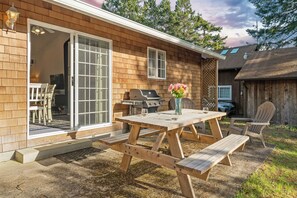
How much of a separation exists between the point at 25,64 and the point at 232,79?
12671 mm

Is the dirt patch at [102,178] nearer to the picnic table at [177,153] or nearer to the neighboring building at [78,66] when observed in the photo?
the picnic table at [177,153]

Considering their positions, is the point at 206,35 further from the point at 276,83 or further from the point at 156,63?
the point at 156,63

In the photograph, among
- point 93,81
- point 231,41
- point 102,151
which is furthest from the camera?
point 231,41

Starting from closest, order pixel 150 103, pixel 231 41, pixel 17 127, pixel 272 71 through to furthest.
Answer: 1. pixel 17 127
2. pixel 150 103
3. pixel 272 71
4. pixel 231 41

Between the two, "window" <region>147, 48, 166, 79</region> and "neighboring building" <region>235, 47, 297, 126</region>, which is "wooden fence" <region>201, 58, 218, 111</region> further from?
"window" <region>147, 48, 166, 79</region>

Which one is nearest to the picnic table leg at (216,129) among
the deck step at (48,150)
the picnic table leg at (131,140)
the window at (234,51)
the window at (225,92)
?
the picnic table leg at (131,140)

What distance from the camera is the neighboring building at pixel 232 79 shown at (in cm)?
1309

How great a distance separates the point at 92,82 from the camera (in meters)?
4.75

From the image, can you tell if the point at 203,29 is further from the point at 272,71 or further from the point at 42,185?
the point at 42,185

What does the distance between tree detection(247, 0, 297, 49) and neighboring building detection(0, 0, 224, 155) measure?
6503mm

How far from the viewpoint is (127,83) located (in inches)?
223

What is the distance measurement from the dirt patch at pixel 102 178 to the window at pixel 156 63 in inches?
140

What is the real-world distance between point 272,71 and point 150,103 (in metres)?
7.43

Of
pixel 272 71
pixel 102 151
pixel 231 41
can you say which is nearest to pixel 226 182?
pixel 102 151
